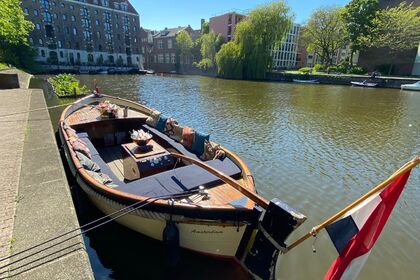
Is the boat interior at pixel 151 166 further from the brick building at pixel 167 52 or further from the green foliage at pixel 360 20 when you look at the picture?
the brick building at pixel 167 52

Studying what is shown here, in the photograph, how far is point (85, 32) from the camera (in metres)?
66.3

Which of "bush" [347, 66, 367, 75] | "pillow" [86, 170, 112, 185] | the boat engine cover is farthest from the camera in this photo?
"bush" [347, 66, 367, 75]

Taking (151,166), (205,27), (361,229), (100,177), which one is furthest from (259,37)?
(361,229)

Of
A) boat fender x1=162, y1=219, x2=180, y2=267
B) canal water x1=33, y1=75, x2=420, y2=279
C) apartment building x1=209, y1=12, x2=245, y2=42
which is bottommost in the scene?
canal water x1=33, y1=75, x2=420, y2=279

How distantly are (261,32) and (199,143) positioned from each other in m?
44.2

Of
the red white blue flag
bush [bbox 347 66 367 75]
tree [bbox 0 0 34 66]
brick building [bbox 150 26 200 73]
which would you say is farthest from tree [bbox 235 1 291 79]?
the red white blue flag

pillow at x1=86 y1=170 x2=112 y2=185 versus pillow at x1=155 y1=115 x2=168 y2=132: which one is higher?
pillow at x1=155 y1=115 x2=168 y2=132

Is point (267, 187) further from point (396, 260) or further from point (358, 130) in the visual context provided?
point (358, 130)

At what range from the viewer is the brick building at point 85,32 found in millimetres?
59125

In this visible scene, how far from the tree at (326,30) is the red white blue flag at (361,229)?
193ft

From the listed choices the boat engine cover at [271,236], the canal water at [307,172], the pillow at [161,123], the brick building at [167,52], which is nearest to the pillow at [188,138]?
the pillow at [161,123]

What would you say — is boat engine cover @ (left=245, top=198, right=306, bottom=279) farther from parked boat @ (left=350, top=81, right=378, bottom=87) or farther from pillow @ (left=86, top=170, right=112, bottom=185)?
parked boat @ (left=350, top=81, right=378, bottom=87)

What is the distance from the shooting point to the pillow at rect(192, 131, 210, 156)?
755 cm

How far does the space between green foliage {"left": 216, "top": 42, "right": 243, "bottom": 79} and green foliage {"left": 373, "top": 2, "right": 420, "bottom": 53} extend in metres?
25.0
